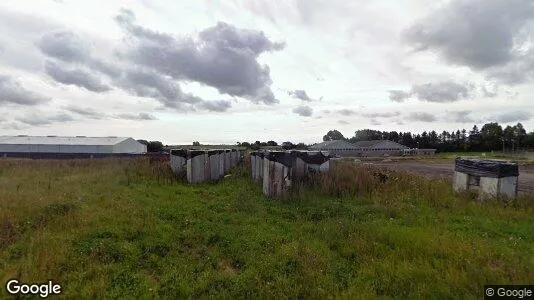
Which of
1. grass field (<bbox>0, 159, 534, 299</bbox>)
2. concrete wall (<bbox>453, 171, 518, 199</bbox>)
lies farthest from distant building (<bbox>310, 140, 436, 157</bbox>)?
grass field (<bbox>0, 159, 534, 299</bbox>)

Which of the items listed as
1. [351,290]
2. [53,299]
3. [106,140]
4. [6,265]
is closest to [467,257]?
[351,290]

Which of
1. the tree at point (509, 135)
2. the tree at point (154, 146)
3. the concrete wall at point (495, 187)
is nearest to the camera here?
the concrete wall at point (495, 187)

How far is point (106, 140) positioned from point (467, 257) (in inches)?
2522

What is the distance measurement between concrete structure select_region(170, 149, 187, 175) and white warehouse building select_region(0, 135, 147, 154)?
4617 centimetres

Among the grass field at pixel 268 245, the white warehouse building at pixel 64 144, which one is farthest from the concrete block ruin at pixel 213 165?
the white warehouse building at pixel 64 144

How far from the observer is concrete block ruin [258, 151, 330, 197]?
10450 millimetres

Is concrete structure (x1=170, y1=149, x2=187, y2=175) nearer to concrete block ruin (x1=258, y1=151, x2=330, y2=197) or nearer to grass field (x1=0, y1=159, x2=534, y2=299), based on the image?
grass field (x1=0, y1=159, x2=534, y2=299)

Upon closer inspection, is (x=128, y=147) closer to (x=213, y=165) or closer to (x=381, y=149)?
(x=381, y=149)

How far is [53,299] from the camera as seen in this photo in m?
4.42

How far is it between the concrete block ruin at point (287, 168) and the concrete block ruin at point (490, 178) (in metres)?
4.25

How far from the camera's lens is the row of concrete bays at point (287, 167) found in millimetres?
10453

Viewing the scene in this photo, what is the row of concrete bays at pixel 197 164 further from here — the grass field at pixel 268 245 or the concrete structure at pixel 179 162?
the grass field at pixel 268 245

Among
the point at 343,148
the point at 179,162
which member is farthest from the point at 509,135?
the point at 179,162

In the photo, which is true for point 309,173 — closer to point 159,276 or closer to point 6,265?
point 159,276
